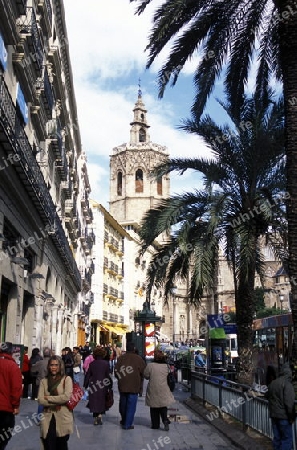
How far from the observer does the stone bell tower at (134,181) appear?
9181 centimetres

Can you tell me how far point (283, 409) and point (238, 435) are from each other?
247cm

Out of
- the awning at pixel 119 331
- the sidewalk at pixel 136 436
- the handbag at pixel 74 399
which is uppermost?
the awning at pixel 119 331

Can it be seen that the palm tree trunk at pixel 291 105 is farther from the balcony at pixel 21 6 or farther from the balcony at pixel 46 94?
the balcony at pixel 46 94

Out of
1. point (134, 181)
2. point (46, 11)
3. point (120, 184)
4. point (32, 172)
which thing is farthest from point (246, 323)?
point (120, 184)

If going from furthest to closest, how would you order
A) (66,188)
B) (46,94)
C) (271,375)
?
(66,188), (46,94), (271,375)

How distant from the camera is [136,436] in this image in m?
9.89

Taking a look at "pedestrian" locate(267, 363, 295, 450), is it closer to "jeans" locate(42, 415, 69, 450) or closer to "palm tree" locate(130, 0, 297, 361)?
"jeans" locate(42, 415, 69, 450)

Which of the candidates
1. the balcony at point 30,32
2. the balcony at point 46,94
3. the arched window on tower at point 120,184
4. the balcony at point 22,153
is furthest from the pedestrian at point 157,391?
the arched window on tower at point 120,184

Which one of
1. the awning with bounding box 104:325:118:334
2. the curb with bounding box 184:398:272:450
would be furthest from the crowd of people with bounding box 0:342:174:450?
the awning with bounding box 104:325:118:334

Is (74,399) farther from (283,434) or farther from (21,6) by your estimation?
(21,6)

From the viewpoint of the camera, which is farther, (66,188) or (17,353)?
(66,188)

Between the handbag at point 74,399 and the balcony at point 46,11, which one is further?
the balcony at point 46,11

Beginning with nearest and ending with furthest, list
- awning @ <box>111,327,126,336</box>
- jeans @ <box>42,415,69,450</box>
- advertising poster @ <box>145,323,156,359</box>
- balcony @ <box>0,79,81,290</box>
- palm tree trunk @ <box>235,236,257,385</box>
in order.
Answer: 1. jeans @ <box>42,415,69,450</box>
2. balcony @ <box>0,79,81,290</box>
3. palm tree trunk @ <box>235,236,257,385</box>
4. advertising poster @ <box>145,323,156,359</box>
5. awning @ <box>111,327,126,336</box>

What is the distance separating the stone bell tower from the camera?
91.8 metres
